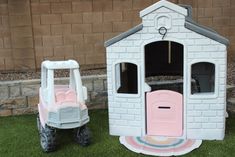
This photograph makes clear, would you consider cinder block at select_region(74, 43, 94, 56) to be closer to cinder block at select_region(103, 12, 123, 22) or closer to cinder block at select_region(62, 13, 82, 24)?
cinder block at select_region(62, 13, 82, 24)

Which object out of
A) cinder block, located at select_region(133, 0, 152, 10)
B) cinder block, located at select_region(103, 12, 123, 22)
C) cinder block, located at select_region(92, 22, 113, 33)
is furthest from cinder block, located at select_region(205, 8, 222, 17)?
cinder block, located at select_region(92, 22, 113, 33)

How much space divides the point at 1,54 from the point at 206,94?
3.73 meters

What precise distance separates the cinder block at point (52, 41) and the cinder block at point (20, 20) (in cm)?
38

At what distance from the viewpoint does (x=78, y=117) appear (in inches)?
173

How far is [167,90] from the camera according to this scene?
15.6ft

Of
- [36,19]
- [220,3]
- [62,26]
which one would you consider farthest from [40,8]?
[220,3]

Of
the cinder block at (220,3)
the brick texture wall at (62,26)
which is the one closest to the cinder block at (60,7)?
the brick texture wall at (62,26)

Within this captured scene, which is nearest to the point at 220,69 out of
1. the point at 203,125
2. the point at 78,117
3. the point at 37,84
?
the point at 203,125

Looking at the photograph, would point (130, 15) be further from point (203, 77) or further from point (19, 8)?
point (203, 77)

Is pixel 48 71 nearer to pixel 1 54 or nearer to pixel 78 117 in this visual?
pixel 78 117

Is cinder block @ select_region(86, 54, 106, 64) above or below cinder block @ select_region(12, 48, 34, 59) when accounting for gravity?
below

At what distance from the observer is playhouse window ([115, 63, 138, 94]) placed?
16.3 ft

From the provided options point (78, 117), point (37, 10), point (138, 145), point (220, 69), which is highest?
point (37, 10)

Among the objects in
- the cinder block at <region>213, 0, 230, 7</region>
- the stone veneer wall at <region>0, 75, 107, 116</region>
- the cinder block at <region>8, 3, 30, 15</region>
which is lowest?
the stone veneer wall at <region>0, 75, 107, 116</region>
